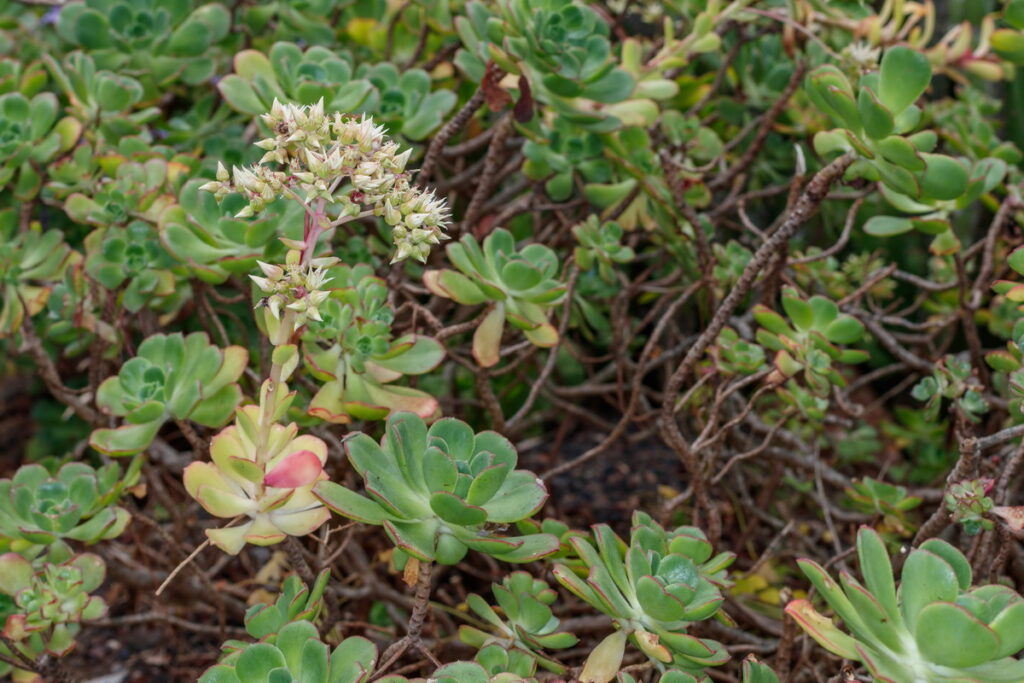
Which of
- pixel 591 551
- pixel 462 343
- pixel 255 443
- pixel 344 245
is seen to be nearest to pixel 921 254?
pixel 462 343

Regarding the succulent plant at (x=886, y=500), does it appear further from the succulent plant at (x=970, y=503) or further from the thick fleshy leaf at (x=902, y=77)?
the thick fleshy leaf at (x=902, y=77)

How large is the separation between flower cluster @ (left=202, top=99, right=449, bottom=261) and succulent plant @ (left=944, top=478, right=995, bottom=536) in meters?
0.69

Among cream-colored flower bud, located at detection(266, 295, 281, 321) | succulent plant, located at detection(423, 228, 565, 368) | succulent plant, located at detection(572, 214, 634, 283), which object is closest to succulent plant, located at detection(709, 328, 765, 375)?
succulent plant, located at detection(572, 214, 634, 283)

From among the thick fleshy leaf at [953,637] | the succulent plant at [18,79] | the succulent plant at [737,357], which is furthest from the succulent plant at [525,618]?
the succulent plant at [18,79]

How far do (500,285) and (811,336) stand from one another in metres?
0.52

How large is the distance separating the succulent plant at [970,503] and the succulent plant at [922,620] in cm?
15

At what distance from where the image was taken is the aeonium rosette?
40.3 inches

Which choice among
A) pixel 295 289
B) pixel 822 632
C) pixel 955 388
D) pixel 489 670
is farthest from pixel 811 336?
pixel 295 289

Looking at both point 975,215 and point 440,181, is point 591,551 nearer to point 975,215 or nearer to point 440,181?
point 440,181

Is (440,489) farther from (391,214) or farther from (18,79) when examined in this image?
(18,79)

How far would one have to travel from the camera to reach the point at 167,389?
1.24m

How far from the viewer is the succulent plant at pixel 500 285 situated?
1.24 m

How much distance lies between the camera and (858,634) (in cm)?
91

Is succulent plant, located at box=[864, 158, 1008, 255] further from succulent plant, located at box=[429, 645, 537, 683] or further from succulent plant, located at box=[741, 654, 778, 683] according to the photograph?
succulent plant, located at box=[429, 645, 537, 683]
